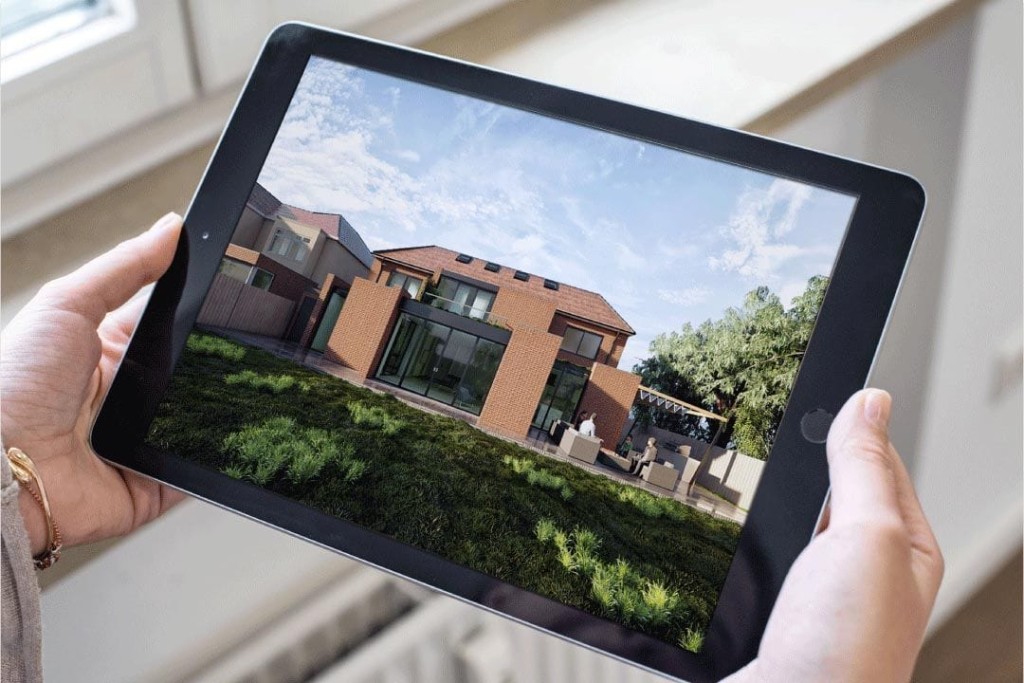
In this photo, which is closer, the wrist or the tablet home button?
the tablet home button

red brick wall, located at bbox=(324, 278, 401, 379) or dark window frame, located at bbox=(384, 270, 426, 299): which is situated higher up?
dark window frame, located at bbox=(384, 270, 426, 299)

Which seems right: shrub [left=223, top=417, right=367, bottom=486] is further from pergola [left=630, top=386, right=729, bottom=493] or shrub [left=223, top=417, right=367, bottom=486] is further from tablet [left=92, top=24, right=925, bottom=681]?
pergola [left=630, top=386, right=729, bottom=493]

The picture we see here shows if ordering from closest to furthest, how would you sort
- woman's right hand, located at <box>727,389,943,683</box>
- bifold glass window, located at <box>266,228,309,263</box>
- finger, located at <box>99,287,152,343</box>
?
woman's right hand, located at <box>727,389,943,683</box> → bifold glass window, located at <box>266,228,309,263</box> → finger, located at <box>99,287,152,343</box>

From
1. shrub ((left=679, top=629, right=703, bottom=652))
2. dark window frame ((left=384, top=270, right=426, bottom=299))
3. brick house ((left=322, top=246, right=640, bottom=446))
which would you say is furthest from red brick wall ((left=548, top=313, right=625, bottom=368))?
shrub ((left=679, top=629, right=703, bottom=652))

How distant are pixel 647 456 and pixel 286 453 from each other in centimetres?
31

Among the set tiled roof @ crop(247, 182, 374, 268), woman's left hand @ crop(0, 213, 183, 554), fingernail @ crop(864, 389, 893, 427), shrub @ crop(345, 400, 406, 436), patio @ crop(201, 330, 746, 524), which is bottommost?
woman's left hand @ crop(0, 213, 183, 554)

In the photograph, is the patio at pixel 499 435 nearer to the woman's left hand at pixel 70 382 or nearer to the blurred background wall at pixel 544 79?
the woman's left hand at pixel 70 382

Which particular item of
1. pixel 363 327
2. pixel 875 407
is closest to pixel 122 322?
pixel 363 327

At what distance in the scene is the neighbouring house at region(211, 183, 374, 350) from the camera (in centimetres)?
70

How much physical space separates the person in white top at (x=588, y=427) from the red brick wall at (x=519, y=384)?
0.04m

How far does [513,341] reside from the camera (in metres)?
0.68

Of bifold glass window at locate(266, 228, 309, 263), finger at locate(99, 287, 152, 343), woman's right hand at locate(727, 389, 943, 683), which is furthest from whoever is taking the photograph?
finger at locate(99, 287, 152, 343)

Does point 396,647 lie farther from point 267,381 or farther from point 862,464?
point 862,464

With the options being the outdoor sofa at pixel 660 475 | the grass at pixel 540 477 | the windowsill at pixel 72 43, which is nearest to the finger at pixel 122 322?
the windowsill at pixel 72 43
